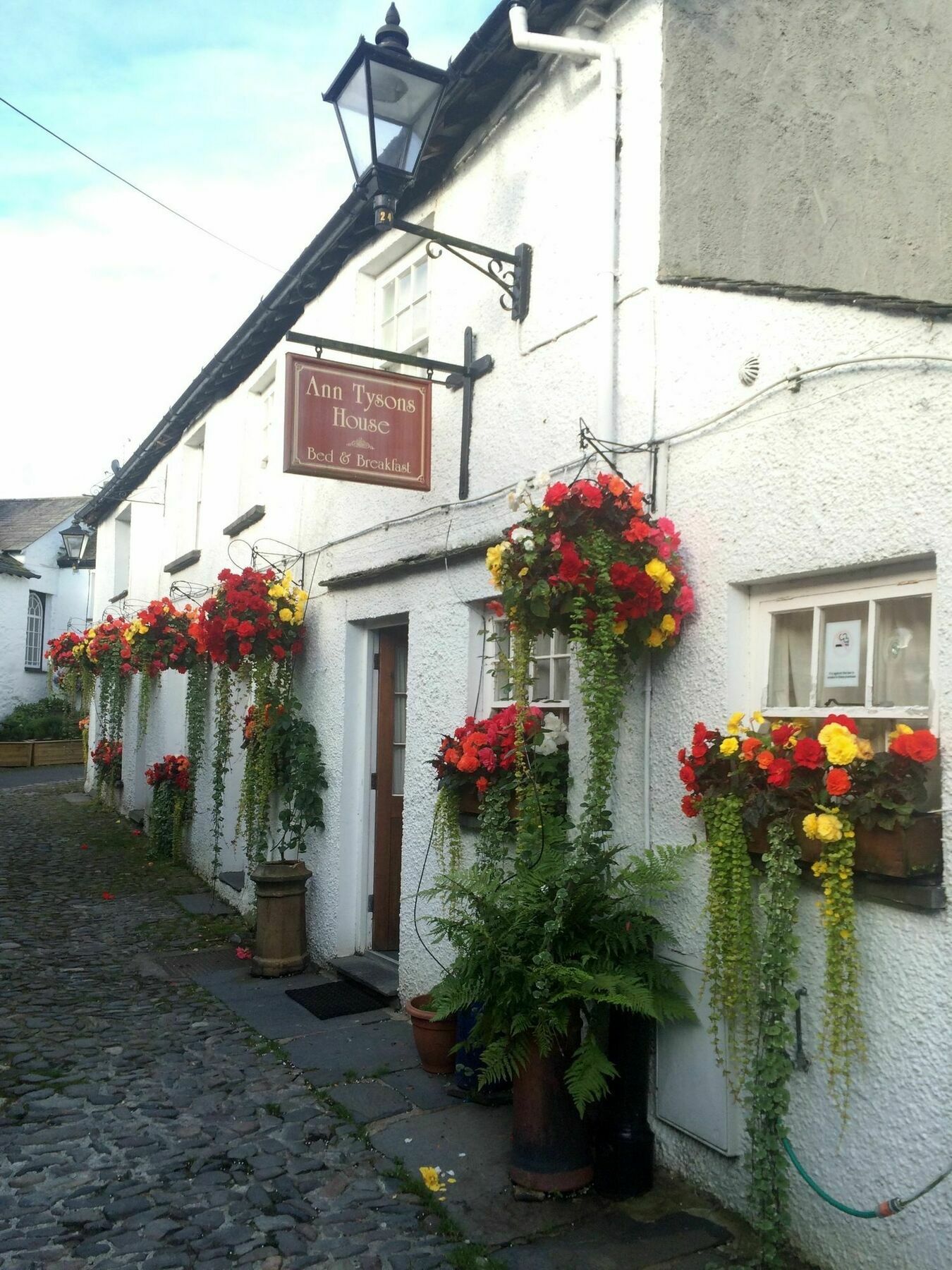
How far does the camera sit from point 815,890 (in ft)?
11.4

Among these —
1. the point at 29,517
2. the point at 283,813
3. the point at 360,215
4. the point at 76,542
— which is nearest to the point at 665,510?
the point at 360,215

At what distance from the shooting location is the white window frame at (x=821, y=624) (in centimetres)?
333

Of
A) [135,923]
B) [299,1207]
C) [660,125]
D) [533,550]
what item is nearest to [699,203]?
[660,125]

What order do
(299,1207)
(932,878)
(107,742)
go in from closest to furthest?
(932,878)
(299,1207)
(107,742)

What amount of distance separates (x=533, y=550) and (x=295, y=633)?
423 cm

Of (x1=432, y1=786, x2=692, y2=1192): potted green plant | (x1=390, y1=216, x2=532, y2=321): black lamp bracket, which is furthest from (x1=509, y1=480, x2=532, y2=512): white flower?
(x1=390, y1=216, x2=532, y2=321): black lamp bracket

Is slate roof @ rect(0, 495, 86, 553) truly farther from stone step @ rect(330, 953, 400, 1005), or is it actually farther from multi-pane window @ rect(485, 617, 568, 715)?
multi-pane window @ rect(485, 617, 568, 715)

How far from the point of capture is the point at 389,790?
7297 millimetres

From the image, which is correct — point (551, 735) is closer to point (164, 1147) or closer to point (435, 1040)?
point (435, 1040)

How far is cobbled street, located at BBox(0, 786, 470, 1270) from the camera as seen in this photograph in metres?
3.64

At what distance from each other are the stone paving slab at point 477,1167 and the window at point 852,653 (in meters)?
2.06

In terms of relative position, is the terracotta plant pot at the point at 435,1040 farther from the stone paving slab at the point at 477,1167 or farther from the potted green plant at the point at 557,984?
the potted green plant at the point at 557,984

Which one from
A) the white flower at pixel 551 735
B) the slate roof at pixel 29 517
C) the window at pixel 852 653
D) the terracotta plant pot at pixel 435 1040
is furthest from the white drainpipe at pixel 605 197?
the slate roof at pixel 29 517

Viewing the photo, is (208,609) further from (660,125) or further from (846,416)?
(846,416)
